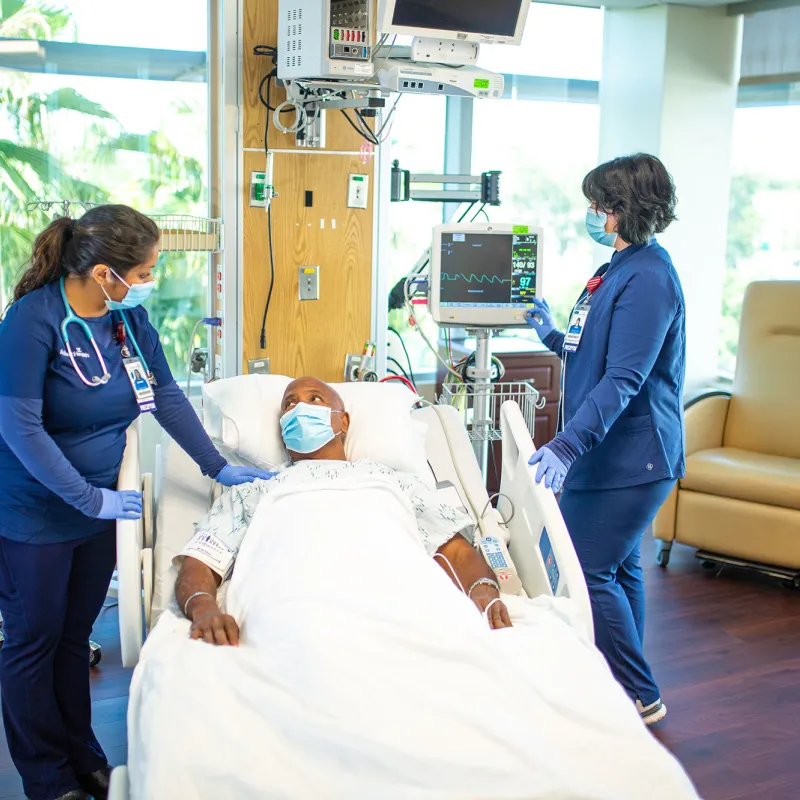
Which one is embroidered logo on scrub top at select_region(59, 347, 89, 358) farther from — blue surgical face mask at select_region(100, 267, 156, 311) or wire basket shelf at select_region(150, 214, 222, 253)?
wire basket shelf at select_region(150, 214, 222, 253)

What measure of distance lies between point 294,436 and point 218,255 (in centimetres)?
105

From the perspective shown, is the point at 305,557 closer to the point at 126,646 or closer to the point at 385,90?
the point at 126,646

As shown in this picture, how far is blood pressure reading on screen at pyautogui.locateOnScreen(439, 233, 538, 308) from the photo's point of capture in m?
2.89

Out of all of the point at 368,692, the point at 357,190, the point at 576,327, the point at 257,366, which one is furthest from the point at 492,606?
the point at 357,190

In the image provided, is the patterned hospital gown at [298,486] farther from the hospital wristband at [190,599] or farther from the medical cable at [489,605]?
the medical cable at [489,605]

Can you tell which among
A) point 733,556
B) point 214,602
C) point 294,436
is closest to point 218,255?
point 294,436

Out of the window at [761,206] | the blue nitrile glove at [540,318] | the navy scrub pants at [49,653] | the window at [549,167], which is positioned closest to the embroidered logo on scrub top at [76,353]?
the navy scrub pants at [49,653]

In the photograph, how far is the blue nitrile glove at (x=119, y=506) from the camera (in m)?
1.94

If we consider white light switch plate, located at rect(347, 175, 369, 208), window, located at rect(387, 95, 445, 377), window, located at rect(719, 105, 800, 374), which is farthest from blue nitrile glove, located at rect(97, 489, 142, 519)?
window, located at rect(719, 105, 800, 374)

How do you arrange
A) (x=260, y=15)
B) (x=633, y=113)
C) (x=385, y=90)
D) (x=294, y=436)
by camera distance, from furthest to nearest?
(x=633, y=113) < (x=260, y=15) < (x=385, y=90) < (x=294, y=436)

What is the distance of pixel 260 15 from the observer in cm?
302

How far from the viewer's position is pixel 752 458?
147 inches

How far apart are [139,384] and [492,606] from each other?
90cm

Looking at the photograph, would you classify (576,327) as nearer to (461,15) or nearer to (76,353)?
(461,15)
